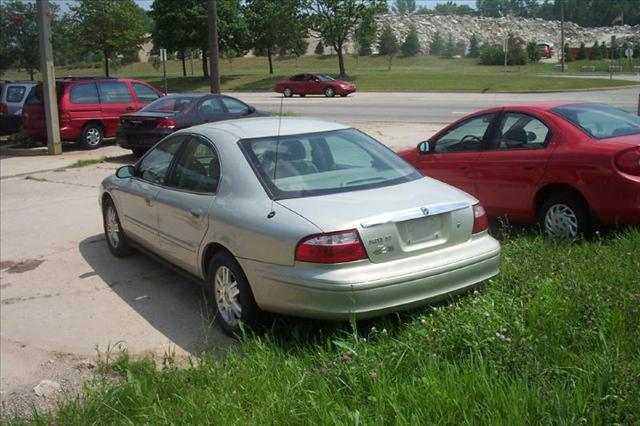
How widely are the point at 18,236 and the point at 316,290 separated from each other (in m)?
6.05

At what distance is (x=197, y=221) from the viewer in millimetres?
5270

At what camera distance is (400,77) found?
53.7 m

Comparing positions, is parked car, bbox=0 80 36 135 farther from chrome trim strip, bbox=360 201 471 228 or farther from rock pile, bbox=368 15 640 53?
rock pile, bbox=368 15 640 53

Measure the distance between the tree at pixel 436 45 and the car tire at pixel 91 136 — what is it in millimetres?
90869

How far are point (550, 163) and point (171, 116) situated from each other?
31.2ft

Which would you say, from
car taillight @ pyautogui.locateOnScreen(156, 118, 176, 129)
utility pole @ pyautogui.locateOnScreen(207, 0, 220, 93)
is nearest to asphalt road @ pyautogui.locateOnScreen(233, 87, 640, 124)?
utility pole @ pyautogui.locateOnScreen(207, 0, 220, 93)

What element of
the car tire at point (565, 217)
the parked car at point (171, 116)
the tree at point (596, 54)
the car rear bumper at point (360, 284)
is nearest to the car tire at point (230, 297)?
the car rear bumper at point (360, 284)

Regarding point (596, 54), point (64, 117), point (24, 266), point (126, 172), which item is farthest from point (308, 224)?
point (596, 54)

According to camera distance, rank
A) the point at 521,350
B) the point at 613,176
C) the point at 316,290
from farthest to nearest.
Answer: the point at 613,176
the point at 316,290
the point at 521,350

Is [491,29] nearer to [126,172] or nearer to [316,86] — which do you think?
[316,86]

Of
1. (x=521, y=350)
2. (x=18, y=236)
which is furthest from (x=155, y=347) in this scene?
(x=18, y=236)

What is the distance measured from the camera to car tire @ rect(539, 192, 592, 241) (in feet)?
20.8

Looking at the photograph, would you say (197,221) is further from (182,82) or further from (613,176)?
(182,82)

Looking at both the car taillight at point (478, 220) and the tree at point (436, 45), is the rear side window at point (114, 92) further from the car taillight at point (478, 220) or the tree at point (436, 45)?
the tree at point (436, 45)
